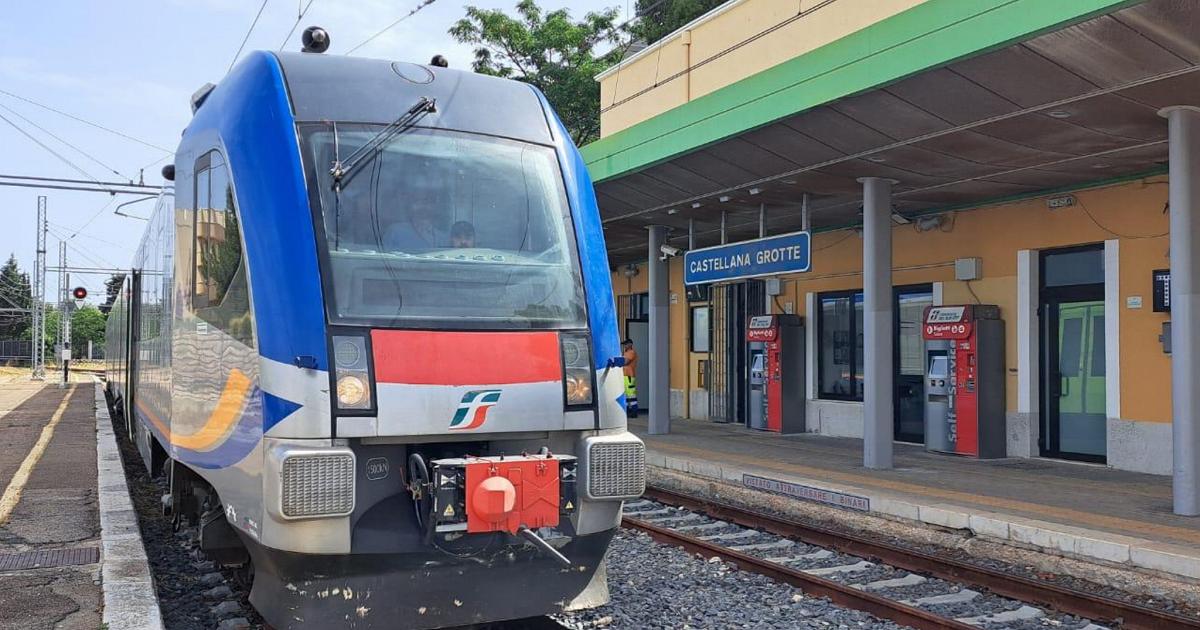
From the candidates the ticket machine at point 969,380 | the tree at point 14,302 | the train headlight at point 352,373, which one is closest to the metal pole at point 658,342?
the ticket machine at point 969,380

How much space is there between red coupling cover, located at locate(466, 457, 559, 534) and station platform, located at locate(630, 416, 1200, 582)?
4565mm

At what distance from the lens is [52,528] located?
792 cm

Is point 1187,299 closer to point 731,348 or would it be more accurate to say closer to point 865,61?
point 865,61

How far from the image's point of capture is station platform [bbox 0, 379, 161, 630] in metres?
5.37

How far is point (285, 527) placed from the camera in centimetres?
443

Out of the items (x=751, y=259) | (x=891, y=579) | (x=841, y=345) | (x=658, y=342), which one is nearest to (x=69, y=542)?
(x=891, y=579)

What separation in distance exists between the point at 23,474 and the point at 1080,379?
40.1 feet

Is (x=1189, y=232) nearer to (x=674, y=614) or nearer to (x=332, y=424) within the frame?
(x=674, y=614)

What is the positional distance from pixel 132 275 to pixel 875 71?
8932 mm

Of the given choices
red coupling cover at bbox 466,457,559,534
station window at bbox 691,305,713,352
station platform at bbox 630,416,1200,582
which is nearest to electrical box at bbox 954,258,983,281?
station platform at bbox 630,416,1200,582

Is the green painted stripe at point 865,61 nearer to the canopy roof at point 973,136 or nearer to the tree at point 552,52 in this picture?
the canopy roof at point 973,136

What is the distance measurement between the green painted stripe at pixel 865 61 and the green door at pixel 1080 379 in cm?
491

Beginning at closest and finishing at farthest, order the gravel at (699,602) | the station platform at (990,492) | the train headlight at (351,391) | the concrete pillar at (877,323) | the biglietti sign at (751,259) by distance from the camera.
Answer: the train headlight at (351,391), the gravel at (699,602), the station platform at (990,492), the biglietti sign at (751,259), the concrete pillar at (877,323)

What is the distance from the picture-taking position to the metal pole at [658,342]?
15891 millimetres
